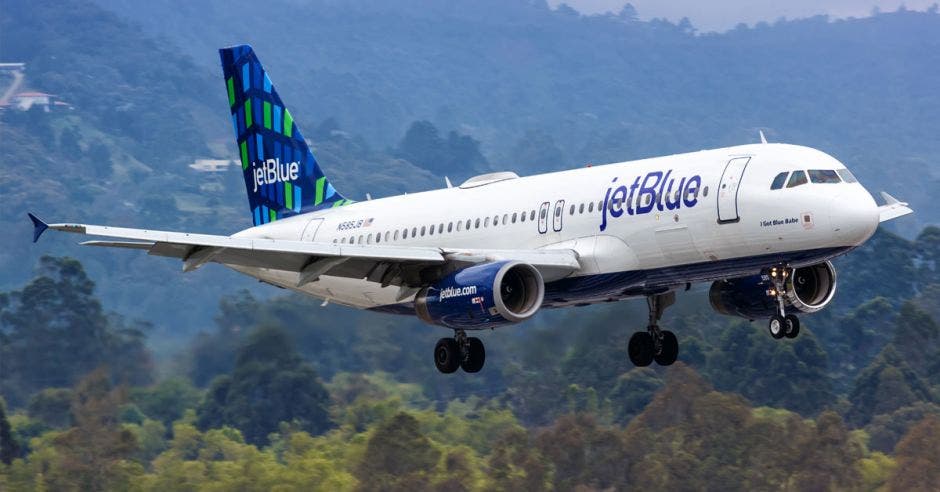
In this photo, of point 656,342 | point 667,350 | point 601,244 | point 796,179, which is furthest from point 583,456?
point 796,179

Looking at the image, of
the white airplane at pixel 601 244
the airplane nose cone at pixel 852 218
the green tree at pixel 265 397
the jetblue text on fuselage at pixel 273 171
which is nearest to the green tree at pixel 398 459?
the green tree at pixel 265 397

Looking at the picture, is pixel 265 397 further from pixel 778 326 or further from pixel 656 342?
pixel 778 326

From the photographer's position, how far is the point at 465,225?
46.7 m

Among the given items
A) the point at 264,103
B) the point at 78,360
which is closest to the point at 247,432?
the point at 78,360

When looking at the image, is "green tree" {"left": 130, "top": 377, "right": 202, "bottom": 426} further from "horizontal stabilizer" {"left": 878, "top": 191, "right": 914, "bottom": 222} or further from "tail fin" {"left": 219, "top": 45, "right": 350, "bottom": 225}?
"horizontal stabilizer" {"left": 878, "top": 191, "right": 914, "bottom": 222}

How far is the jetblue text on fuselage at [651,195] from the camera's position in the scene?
4103 centimetres

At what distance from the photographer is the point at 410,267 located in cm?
4406

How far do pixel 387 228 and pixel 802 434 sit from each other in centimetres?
5082

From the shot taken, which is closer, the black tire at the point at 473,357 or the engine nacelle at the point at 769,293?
the engine nacelle at the point at 769,293

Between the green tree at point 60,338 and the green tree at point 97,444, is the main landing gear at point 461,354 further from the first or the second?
the green tree at point 60,338

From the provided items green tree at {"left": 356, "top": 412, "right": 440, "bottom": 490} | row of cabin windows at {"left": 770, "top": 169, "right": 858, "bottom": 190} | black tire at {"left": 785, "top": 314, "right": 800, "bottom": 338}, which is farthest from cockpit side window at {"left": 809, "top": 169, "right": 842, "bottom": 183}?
green tree at {"left": 356, "top": 412, "right": 440, "bottom": 490}

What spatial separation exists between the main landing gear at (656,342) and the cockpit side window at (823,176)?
7.05 m

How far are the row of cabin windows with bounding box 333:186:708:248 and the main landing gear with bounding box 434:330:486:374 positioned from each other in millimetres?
2968

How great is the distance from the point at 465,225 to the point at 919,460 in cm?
5065
